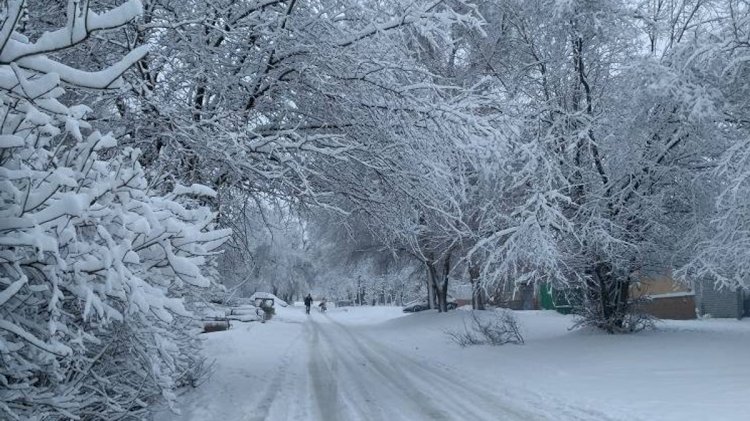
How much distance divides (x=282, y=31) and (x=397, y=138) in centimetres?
186

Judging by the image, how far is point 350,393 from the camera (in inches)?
391

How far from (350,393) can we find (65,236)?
23.0 feet

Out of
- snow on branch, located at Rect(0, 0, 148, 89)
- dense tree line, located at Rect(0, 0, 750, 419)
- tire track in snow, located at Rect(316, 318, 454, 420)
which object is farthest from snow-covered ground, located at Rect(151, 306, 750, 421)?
snow on branch, located at Rect(0, 0, 148, 89)

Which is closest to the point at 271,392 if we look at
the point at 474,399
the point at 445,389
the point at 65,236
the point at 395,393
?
the point at 395,393

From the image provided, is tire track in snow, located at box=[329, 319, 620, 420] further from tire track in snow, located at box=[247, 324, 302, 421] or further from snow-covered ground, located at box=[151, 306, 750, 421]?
tire track in snow, located at box=[247, 324, 302, 421]

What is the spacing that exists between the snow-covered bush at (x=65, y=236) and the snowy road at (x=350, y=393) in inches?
146

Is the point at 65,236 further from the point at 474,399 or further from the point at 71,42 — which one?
the point at 474,399

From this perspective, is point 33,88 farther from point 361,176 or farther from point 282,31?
point 361,176

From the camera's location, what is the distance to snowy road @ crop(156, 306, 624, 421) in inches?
313

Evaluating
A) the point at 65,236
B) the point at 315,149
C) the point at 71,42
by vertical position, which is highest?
the point at 315,149

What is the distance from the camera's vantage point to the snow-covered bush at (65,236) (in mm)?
3174

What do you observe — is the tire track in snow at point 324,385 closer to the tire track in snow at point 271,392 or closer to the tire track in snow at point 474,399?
the tire track in snow at point 271,392

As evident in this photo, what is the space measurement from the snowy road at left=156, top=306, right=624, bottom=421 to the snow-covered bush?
372cm

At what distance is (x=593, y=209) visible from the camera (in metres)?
12.8
